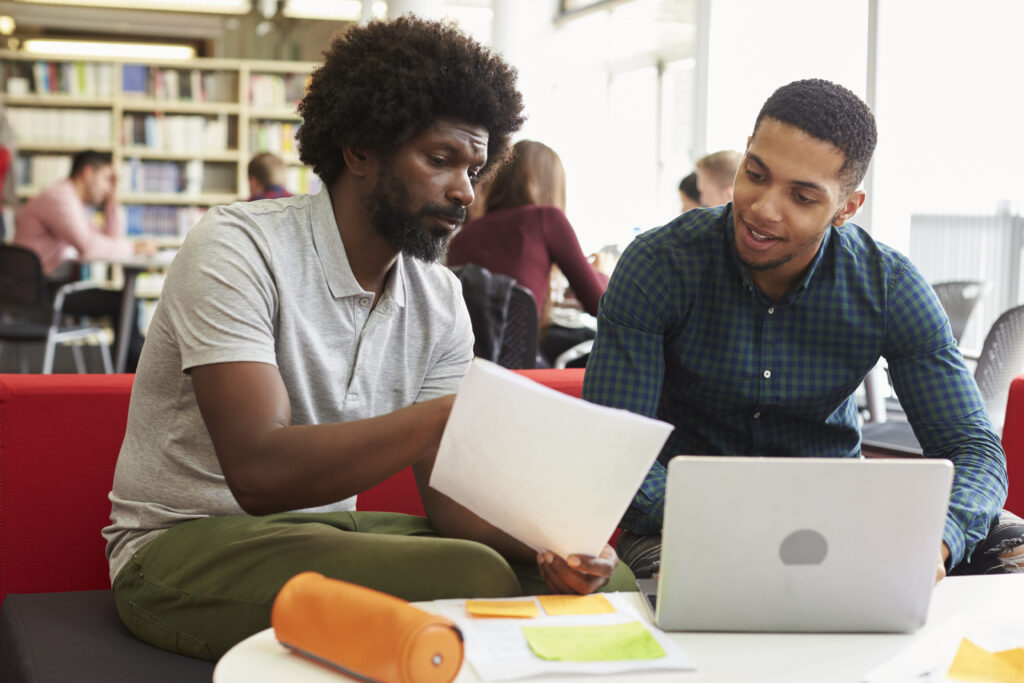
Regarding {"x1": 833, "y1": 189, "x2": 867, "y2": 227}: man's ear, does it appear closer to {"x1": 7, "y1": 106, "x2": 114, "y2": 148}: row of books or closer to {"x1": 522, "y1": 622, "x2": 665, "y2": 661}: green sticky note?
{"x1": 522, "y1": 622, "x2": 665, "y2": 661}: green sticky note

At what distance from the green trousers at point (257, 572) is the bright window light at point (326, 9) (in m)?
6.96

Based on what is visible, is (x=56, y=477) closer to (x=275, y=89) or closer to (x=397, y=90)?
(x=397, y=90)

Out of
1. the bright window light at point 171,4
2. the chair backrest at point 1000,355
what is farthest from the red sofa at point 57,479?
the bright window light at point 171,4

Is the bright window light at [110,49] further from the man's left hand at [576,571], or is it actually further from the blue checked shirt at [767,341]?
the man's left hand at [576,571]

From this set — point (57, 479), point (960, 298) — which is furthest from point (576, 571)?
point (960, 298)

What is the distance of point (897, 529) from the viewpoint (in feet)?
3.29

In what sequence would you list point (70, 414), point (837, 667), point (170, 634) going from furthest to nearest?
point (70, 414) → point (170, 634) → point (837, 667)

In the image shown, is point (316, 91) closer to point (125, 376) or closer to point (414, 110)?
point (414, 110)

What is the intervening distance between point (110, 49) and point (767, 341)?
7.48 meters

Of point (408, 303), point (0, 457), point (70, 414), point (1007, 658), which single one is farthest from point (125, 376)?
point (1007, 658)

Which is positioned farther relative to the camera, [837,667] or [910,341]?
[910,341]

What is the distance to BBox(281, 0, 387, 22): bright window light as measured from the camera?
310 inches

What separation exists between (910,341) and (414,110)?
859 mm

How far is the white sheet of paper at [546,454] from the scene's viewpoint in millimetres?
910
